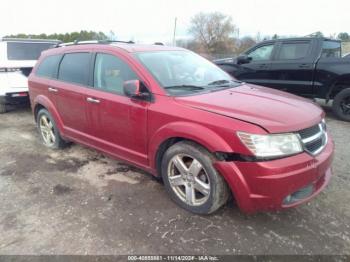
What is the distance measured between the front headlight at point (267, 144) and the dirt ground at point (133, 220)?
2.73 feet

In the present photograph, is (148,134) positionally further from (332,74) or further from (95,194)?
(332,74)

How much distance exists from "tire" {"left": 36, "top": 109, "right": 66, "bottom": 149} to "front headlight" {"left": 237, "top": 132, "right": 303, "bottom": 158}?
3.46 m

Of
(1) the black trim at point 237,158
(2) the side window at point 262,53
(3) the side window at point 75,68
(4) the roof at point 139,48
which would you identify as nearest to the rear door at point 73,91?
(3) the side window at point 75,68

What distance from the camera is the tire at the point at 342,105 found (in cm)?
679

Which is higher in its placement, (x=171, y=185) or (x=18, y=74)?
(x=18, y=74)

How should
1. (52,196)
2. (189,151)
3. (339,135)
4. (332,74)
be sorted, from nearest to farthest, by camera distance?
(189,151) → (52,196) → (339,135) → (332,74)

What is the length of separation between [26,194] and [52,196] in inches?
13.3

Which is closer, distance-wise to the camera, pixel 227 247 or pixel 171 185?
pixel 227 247

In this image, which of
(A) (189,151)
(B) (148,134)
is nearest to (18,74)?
(B) (148,134)

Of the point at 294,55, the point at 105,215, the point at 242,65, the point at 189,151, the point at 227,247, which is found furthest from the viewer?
the point at 242,65

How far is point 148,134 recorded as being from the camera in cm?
340

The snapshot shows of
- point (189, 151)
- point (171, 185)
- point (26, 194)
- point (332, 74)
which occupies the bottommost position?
point (26, 194)

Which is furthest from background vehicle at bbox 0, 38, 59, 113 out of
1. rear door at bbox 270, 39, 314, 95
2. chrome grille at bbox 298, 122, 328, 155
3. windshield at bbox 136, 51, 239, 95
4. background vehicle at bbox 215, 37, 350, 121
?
chrome grille at bbox 298, 122, 328, 155

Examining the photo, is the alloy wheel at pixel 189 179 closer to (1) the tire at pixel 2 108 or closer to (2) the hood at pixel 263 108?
(2) the hood at pixel 263 108
